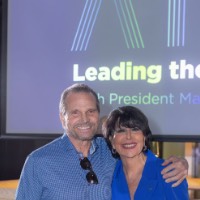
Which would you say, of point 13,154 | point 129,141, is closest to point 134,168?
point 129,141

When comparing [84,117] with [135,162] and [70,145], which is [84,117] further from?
[135,162]

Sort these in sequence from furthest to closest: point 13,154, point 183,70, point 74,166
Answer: point 13,154, point 183,70, point 74,166

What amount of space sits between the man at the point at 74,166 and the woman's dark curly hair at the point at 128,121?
0.07 metres

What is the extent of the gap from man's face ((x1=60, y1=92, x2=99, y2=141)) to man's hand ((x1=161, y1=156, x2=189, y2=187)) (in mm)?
359

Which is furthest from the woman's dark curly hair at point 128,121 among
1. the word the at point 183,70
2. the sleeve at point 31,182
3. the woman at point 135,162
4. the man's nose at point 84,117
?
the word the at point 183,70

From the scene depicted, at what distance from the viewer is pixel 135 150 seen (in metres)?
1.71

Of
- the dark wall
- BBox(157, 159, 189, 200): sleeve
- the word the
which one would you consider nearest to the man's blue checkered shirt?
BBox(157, 159, 189, 200): sleeve

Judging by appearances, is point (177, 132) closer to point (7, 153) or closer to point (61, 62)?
point (61, 62)

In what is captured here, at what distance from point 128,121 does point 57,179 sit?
0.39 m

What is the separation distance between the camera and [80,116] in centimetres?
176

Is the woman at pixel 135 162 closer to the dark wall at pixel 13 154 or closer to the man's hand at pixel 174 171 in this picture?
the man's hand at pixel 174 171

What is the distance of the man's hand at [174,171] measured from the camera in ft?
5.31

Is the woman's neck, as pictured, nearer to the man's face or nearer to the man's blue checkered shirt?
the man's blue checkered shirt

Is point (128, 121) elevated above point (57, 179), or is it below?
above
